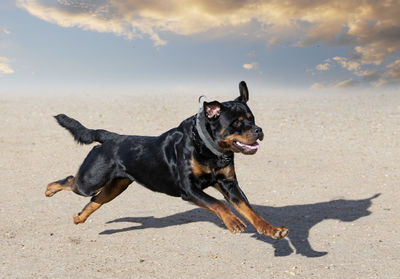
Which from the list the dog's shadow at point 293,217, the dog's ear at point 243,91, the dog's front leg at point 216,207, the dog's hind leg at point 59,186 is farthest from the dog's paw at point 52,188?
the dog's ear at point 243,91

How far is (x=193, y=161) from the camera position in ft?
19.7

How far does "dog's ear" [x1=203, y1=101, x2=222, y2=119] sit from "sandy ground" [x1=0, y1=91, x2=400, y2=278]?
1.94 m

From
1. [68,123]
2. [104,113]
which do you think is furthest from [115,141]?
[104,113]

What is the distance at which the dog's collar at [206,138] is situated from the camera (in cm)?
582

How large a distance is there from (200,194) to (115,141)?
185 cm

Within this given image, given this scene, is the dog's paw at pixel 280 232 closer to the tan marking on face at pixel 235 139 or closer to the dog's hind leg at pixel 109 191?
the tan marking on face at pixel 235 139

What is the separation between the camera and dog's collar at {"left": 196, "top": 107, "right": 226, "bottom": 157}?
5.82m

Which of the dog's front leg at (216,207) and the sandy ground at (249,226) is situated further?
the sandy ground at (249,226)

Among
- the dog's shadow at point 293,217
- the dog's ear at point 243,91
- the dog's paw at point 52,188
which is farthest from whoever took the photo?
the dog's paw at point 52,188

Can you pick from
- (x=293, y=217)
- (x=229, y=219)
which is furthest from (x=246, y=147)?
(x=293, y=217)

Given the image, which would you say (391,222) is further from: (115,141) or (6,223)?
(6,223)

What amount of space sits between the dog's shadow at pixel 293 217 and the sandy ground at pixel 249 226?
0.07 feet

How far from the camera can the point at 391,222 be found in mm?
8531

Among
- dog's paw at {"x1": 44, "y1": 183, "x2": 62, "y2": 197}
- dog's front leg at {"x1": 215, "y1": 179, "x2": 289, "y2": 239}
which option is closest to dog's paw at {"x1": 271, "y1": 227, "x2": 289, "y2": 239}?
dog's front leg at {"x1": 215, "y1": 179, "x2": 289, "y2": 239}
